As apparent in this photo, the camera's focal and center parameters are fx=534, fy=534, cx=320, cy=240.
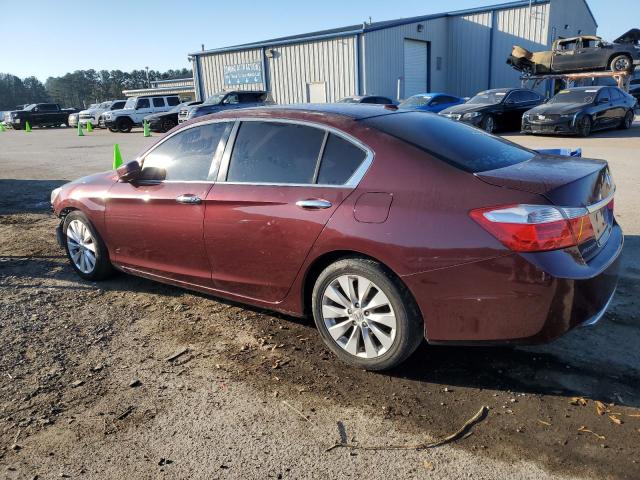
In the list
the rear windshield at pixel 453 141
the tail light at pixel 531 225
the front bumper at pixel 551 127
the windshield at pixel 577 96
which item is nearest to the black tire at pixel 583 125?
the front bumper at pixel 551 127

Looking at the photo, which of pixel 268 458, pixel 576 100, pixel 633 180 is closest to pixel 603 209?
pixel 268 458

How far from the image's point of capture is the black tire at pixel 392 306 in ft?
10.1

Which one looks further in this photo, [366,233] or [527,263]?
[366,233]

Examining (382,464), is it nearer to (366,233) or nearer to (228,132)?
(366,233)

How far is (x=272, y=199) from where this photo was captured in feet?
11.6

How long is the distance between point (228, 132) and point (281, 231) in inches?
39.5

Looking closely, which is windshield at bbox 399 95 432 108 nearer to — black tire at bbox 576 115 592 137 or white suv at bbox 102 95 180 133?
black tire at bbox 576 115 592 137

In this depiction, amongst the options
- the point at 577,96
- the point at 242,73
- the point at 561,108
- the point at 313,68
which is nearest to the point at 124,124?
the point at 242,73

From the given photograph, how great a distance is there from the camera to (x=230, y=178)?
384 cm

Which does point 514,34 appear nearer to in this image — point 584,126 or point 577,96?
point 577,96

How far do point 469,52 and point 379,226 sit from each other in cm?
3357

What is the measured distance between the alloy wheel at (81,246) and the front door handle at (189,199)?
1.38 m

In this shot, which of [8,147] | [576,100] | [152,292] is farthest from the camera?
[8,147]

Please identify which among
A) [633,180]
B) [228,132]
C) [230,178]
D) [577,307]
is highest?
[228,132]
